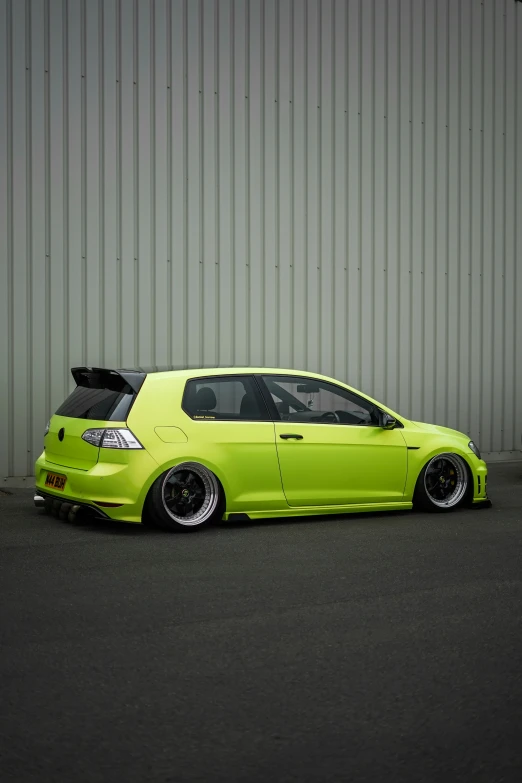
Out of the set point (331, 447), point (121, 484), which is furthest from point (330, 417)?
point (121, 484)

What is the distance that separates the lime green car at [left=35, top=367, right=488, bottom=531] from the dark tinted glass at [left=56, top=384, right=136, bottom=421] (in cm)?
1

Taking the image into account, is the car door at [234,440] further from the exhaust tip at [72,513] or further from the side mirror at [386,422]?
the side mirror at [386,422]

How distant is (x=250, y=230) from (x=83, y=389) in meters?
6.15

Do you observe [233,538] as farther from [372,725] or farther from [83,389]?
[372,725]

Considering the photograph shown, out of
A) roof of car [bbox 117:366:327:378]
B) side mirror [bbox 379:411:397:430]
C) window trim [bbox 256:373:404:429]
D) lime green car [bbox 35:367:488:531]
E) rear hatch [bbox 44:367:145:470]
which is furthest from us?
side mirror [bbox 379:411:397:430]

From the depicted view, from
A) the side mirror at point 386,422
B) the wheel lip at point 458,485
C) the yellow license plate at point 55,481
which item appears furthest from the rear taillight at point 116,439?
the wheel lip at point 458,485

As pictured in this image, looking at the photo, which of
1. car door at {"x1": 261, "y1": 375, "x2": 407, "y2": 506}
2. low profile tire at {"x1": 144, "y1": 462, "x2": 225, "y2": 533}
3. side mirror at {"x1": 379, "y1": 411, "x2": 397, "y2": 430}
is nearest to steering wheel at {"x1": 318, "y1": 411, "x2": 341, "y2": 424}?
car door at {"x1": 261, "y1": 375, "x2": 407, "y2": 506}

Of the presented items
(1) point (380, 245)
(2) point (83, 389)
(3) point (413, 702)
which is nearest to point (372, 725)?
(3) point (413, 702)

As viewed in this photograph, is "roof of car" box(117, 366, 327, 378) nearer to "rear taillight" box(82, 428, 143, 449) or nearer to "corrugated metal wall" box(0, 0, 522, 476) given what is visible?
"rear taillight" box(82, 428, 143, 449)

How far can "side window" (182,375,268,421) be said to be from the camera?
387 inches

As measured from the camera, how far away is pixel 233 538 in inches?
368

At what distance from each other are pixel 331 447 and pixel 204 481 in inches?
54.2

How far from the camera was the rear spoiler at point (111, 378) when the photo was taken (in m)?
9.72

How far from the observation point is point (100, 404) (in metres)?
9.80
